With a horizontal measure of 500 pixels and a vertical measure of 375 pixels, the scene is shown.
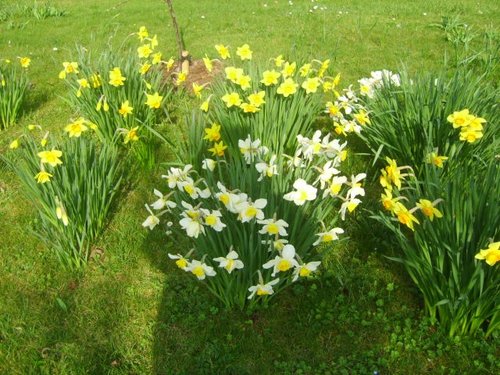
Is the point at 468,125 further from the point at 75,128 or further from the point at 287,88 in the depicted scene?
the point at 75,128

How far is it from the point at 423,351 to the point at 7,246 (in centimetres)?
247

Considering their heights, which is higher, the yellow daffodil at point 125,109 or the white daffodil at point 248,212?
the yellow daffodil at point 125,109

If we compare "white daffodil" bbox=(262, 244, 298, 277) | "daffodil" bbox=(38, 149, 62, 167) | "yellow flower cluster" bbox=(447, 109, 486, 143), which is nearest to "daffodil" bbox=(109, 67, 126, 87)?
"daffodil" bbox=(38, 149, 62, 167)

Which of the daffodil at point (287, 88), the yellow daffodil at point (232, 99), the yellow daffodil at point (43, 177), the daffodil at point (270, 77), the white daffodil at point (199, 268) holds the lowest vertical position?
the white daffodil at point (199, 268)

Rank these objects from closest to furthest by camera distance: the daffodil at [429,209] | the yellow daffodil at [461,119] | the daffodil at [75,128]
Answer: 1. the daffodil at [429,209]
2. the yellow daffodil at [461,119]
3. the daffodil at [75,128]

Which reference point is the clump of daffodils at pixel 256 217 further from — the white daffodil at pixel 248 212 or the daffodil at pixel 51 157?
the daffodil at pixel 51 157

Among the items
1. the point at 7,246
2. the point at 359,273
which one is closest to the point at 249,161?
the point at 359,273

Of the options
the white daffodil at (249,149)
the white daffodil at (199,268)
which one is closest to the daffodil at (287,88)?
the white daffodil at (249,149)

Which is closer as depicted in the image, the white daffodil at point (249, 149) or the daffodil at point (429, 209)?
the daffodil at point (429, 209)

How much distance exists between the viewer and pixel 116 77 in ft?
10.8

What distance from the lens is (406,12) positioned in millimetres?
7312

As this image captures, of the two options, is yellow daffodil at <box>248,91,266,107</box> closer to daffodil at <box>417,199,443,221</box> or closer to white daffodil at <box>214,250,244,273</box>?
white daffodil at <box>214,250,244,273</box>

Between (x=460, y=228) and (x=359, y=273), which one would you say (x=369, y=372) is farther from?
(x=460, y=228)

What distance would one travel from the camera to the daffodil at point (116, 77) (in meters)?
3.30
